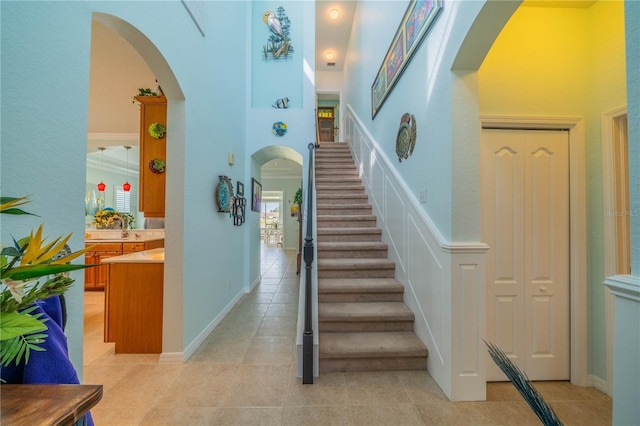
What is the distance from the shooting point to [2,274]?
518mm

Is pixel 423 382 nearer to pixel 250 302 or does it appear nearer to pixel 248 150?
pixel 250 302

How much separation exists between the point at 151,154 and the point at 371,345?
268 cm

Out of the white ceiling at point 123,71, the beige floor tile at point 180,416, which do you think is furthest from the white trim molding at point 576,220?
the white ceiling at point 123,71

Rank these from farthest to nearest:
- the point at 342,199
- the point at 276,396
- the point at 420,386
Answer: the point at 342,199 → the point at 420,386 → the point at 276,396

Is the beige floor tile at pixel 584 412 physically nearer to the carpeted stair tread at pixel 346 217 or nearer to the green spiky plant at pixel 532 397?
the green spiky plant at pixel 532 397

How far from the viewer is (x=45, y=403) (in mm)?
588

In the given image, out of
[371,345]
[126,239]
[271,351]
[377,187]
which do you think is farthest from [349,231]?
[126,239]

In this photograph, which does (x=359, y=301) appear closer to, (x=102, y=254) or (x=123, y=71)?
(x=123, y=71)

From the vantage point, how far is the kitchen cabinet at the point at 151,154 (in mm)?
2512

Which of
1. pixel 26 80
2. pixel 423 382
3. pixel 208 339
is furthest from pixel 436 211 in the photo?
pixel 208 339

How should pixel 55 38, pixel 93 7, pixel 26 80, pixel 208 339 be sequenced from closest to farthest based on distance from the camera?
pixel 26 80 < pixel 55 38 < pixel 93 7 < pixel 208 339

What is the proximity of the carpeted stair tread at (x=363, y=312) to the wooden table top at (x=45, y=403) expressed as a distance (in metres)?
1.90

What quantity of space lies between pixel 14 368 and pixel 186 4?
2777 millimetres

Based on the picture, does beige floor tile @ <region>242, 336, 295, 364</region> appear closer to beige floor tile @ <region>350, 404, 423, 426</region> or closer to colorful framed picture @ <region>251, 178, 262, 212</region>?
beige floor tile @ <region>350, 404, 423, 426</region>
